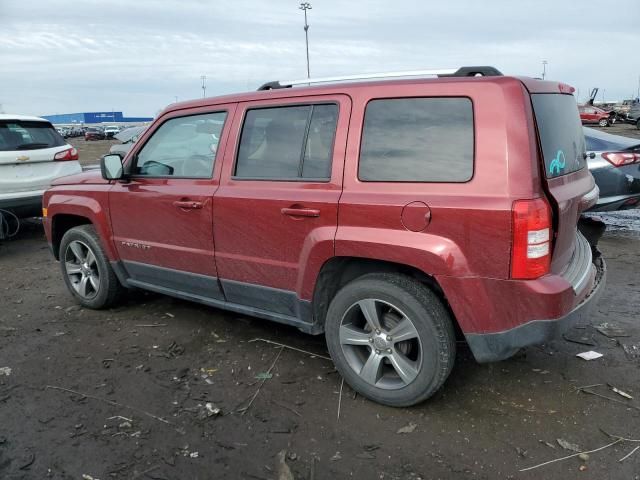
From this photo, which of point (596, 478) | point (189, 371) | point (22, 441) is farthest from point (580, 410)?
point (22, 441)

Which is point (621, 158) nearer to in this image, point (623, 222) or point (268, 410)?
point (623, 222)

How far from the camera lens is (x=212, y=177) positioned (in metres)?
3.68

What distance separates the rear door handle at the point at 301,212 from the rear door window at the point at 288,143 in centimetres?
21

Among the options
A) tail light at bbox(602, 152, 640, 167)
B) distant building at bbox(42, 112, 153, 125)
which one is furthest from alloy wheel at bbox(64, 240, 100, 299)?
distant building at bbox(42, 112, 153, 125)

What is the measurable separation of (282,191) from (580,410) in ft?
7.10

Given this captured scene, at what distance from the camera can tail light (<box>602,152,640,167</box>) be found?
6.86m

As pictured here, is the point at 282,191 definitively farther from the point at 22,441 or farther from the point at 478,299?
the point at 22,441

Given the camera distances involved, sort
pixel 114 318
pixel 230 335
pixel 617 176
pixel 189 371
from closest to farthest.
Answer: pixel 189 371 → pixel 230 335 → pixel 114 318 → pixel 617 176

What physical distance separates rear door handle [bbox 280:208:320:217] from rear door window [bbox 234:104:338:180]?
207 millimetres

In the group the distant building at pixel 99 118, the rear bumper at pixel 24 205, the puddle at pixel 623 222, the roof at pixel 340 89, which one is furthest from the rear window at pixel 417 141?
the distant building at pixel 99 118

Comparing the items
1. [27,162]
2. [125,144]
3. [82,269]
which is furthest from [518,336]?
[125,144]

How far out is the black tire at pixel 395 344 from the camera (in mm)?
2859

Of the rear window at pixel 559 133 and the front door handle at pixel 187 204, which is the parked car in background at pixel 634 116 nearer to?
the rear window at pixel 559 133

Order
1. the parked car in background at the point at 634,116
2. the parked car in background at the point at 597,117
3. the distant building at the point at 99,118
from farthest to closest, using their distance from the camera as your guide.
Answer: the distant building at the point at 99,118 → the parked car in background at the point at 597,117 → the parked car in background at the point at 634,116
